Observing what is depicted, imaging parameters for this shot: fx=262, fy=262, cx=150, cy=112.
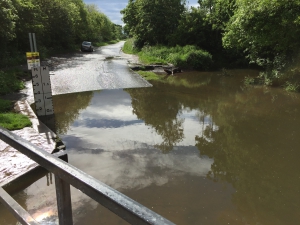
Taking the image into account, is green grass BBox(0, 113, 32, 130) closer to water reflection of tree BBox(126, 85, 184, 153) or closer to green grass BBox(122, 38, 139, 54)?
water reflection of tree BBox(126, 85, 184, 153)

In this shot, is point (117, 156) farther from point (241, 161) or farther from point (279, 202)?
point (279, 202)

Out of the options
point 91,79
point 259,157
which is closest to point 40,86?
point 259,157

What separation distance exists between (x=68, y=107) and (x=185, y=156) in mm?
5806

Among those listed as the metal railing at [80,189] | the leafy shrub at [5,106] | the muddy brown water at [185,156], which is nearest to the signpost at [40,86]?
the muddy brown water at [185,156]

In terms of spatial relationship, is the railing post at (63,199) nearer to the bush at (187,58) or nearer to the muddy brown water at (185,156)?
the muddy brown water at (185,156)

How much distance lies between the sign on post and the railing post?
25.0 ft

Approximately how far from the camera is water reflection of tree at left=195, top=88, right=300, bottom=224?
4.38 metres

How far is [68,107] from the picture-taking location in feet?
33.4

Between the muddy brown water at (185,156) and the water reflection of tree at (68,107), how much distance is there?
33 millimetres

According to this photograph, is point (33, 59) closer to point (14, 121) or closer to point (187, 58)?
point (14, 121)

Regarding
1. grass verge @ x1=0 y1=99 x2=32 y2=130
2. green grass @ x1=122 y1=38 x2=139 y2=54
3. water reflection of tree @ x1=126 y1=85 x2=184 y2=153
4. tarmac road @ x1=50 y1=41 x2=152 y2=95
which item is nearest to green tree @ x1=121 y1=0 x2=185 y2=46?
green grass @ x1=122 y1=38 x2=139 y2=54

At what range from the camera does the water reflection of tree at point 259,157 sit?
438 cm

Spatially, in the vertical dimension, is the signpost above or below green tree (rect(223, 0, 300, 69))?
below

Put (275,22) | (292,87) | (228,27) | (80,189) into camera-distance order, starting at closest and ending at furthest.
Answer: (80,189)
(275,22)
(292,87)
(228,27)
